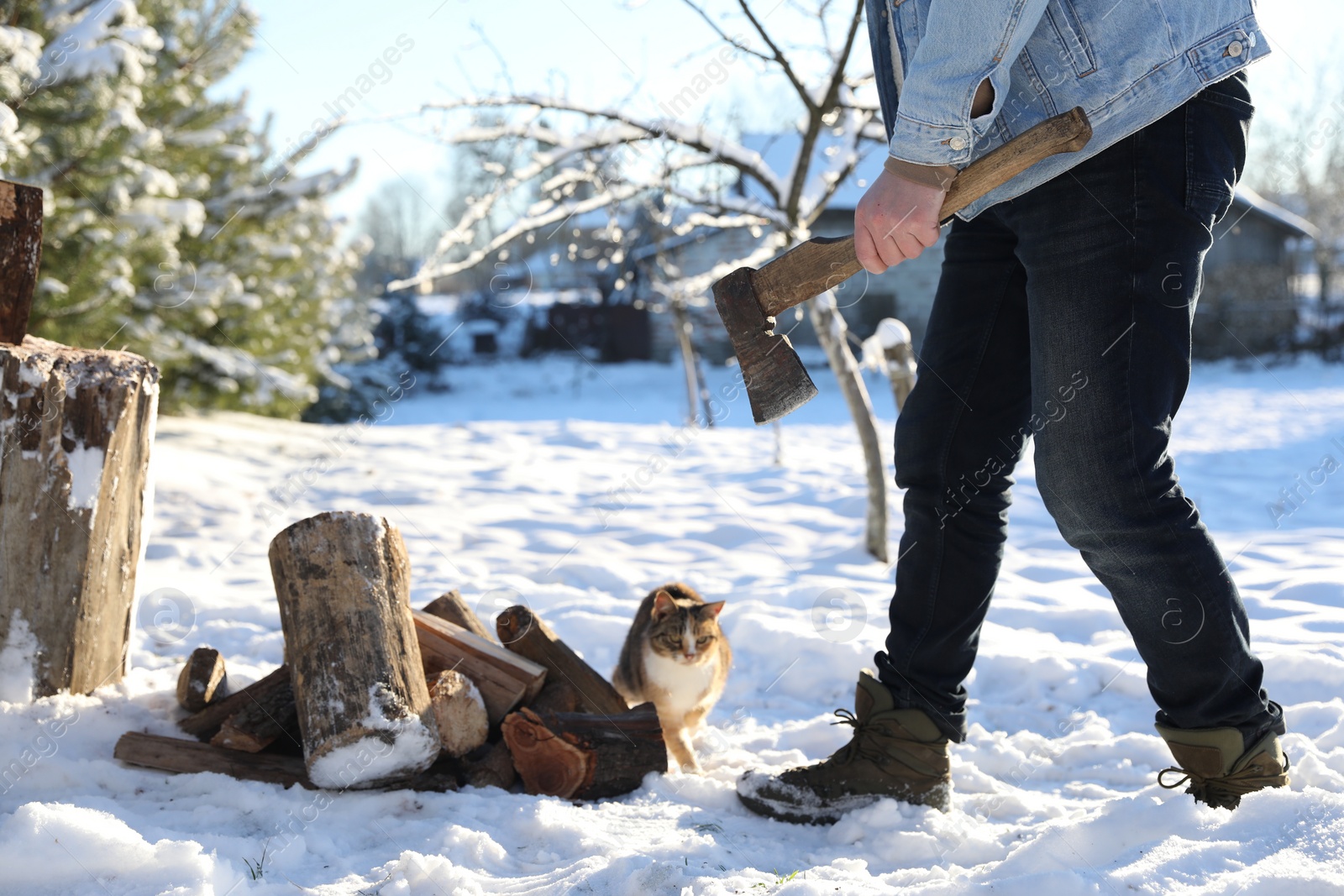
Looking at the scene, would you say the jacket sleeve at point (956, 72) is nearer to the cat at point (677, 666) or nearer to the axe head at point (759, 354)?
the axe head at point (759, 354)

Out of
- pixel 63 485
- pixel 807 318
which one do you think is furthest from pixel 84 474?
pixel 807 318

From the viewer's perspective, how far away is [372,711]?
2.21 m

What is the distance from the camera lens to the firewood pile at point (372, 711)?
88.0 inches

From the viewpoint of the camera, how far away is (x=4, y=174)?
5434 mm

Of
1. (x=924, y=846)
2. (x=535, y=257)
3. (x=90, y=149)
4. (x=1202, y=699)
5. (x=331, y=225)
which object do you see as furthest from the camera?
(x=535, y=257)

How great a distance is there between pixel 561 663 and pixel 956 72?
2.01 metres

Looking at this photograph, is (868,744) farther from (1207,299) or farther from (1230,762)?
(1207,299)

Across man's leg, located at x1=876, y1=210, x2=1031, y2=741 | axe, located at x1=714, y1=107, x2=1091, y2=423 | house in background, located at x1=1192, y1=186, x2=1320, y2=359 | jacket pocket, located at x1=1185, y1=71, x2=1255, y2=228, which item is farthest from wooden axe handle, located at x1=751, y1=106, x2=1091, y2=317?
house in background, located at x1=1192, y1=186, x2=1320, y2=359

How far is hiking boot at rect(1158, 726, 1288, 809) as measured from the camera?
1.78 m

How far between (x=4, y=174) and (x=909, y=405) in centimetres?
573

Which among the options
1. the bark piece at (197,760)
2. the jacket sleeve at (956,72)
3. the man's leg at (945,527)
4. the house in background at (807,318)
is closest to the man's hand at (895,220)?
the jacket sleeve at (956,72)

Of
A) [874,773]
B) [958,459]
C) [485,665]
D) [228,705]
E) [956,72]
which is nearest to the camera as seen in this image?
[956,72]

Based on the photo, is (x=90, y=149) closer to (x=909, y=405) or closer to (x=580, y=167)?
(x=580, y=167)

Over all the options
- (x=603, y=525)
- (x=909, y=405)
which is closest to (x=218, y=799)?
(x=909, y=405)
